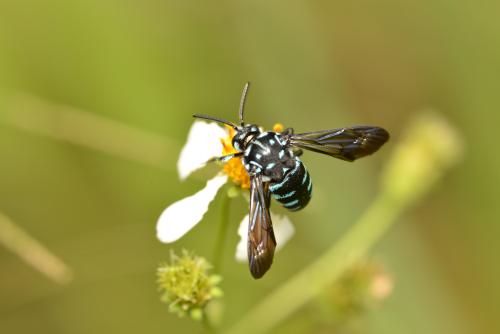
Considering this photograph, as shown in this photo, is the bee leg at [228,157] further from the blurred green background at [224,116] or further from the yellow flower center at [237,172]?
the blurred green background at [224,116]

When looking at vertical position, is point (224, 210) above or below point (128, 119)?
below

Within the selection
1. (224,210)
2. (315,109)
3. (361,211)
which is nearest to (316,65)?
Result: (315,109)

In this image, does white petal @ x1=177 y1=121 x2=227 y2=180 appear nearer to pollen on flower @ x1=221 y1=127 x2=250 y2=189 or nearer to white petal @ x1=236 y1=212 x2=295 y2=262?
pollen on flower @ x1=221 y1=127 x2=250 y2=189

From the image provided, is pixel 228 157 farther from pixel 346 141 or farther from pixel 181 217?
pixel 346 141

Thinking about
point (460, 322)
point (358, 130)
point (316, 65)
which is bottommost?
point (460, 322)

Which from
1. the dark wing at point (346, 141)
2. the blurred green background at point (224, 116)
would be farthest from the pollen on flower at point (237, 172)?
the blurred green background at point (224, 116)

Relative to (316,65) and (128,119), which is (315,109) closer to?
(316,65)
